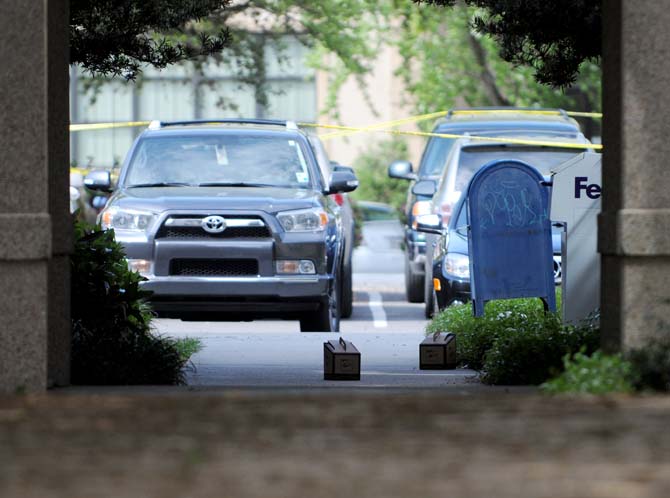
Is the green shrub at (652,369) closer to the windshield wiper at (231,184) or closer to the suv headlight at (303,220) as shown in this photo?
the suv headlight at (303,220)

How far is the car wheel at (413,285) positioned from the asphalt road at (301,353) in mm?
258

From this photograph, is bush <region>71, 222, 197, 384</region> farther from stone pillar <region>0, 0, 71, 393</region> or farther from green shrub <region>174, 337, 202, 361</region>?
stone pillar <region>0, 0, 71, 393</region>

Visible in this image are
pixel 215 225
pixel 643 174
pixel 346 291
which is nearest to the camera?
pixel 643 174

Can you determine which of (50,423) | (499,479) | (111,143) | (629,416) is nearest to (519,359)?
(629,416)

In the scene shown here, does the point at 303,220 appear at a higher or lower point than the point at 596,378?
higher

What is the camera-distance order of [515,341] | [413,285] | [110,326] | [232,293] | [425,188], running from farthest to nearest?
1. [413,285]
2. [425,188]
3. [232,293]
4. [110,326]
5. [515,341]

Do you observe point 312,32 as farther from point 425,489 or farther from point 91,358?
point 425,489

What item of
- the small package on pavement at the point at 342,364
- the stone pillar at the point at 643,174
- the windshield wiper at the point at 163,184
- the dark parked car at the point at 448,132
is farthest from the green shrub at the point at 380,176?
the stone pillar at the point at 643,174

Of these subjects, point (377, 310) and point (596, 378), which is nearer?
point (596, 378)

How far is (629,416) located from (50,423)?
2.29 m

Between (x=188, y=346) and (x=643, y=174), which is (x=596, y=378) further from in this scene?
(x=188, y=346)

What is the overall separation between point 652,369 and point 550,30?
4926 mm

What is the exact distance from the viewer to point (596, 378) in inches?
301

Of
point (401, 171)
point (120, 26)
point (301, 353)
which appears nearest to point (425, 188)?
point (401, 171)
